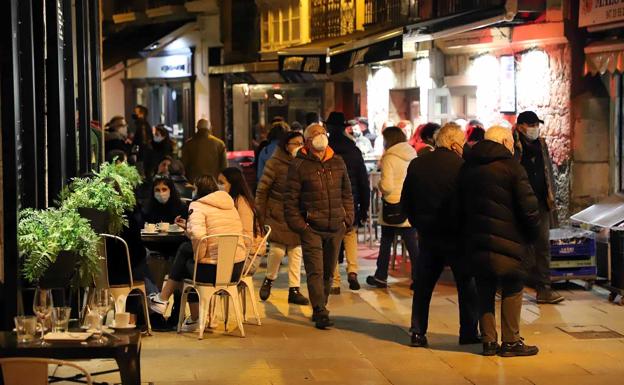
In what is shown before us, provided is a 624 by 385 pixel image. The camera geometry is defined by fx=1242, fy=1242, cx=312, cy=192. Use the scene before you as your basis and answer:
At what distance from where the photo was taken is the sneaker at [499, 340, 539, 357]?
10.5 metres

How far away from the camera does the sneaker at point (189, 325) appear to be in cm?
1202

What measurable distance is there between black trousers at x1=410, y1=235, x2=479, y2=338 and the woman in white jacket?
3.58m

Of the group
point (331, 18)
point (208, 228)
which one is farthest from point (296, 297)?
point (331, 18)

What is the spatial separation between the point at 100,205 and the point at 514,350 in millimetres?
3895

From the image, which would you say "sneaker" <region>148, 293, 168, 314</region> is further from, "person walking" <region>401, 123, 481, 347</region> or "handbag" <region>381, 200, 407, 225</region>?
"handbag" <region>381, 200, 407, 225</region>

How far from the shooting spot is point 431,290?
436 inches

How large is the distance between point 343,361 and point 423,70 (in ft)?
41.3

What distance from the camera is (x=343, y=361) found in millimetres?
10531

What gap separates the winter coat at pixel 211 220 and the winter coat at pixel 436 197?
1.72m

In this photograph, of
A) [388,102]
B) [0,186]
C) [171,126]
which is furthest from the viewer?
[171,126]

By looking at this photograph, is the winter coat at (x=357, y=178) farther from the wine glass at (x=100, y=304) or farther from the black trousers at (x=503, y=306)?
the wine glass at (x=100, y=304)

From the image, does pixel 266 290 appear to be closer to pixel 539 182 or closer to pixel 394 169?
pixel 394 169

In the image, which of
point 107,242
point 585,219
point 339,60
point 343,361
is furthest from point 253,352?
point 339,60

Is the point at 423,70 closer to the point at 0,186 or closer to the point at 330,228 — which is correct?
the point at 330,228
